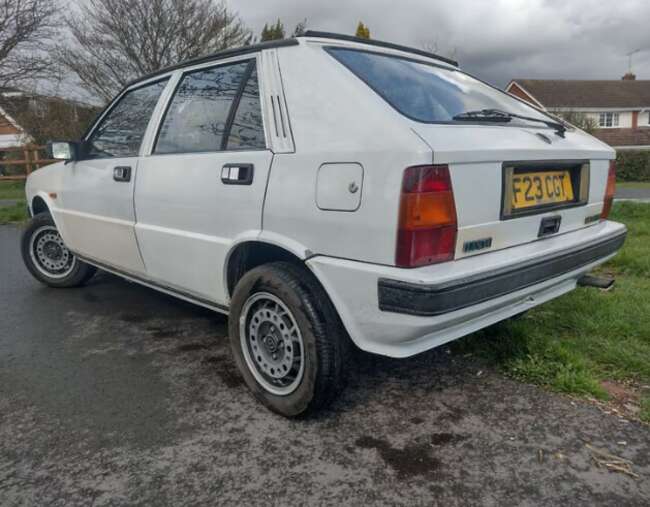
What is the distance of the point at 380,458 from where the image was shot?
78.7 inches

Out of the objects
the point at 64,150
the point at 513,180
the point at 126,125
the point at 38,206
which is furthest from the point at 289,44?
the point at 38,206

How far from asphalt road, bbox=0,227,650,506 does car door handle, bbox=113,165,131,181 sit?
3.63 feet

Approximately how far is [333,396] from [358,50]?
166cm

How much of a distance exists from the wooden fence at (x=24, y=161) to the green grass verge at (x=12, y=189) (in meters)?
0.31

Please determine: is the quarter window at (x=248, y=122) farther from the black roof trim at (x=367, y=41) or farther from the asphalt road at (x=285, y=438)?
the asphalt road at (x=285, y=438)

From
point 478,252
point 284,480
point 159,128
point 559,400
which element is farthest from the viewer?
point 159,128

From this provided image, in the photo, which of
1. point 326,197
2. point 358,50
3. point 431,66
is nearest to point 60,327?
point 326,197

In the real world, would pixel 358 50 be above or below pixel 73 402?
above

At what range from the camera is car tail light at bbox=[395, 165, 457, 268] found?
5.88ft

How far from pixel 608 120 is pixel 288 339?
40.1 meters

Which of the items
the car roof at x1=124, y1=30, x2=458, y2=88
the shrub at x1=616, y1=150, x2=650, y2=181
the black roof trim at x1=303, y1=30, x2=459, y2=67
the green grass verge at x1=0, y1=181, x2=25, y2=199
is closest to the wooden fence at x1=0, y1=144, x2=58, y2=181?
the green grass verge at x1=0, y1=181, x2=25, y2=199

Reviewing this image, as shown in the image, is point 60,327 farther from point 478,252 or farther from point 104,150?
point 478,252

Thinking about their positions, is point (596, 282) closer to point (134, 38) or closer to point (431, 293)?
point (431, 293)

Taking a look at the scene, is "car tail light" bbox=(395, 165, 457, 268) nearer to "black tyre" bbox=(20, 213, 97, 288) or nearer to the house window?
"black tyre" bbox=(20, 213, 97, 288)
